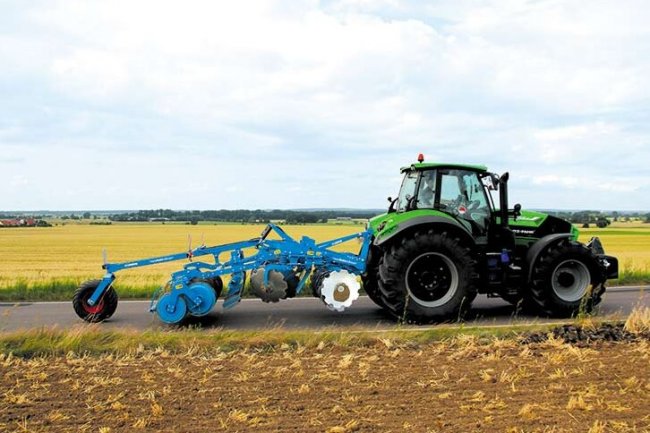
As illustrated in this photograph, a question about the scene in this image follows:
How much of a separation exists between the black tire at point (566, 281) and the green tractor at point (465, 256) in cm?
2

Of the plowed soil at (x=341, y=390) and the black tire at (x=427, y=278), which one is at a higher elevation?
the black tire at (x=427, y=278)

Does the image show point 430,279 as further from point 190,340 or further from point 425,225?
point 190,340

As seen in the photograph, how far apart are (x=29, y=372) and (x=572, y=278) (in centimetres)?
803

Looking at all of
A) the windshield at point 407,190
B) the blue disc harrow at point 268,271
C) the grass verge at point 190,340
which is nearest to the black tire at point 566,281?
the grass verge at point 190,340

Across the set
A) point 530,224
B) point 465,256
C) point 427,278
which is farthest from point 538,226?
point 427,278

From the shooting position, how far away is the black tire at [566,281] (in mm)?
9875

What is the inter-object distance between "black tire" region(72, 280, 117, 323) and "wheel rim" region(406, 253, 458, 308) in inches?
184

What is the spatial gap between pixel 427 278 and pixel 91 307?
5.24 meters

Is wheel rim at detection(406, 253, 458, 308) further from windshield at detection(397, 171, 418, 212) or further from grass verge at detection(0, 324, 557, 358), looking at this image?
grass verge at detection(0, 324, 557, 358)

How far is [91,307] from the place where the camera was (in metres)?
9.72

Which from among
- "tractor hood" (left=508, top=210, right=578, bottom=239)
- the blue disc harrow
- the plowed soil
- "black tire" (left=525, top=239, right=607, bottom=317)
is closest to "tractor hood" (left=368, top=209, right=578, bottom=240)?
"tractor hood" (left=508, top=210, right=578, bottom=239)

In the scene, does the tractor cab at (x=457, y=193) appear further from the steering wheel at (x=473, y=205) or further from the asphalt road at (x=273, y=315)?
the asphalt road at (x=273, y=315)

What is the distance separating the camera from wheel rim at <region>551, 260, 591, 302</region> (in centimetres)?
1006

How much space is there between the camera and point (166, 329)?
9102mm
